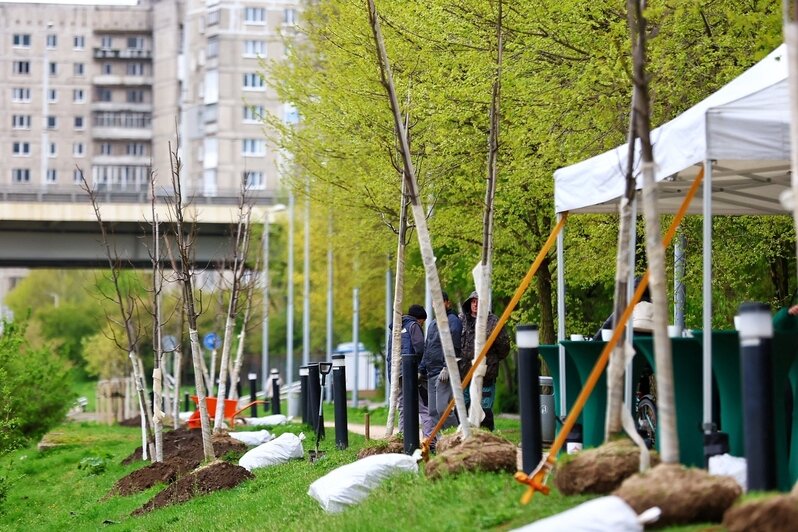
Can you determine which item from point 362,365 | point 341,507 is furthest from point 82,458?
point 362,365

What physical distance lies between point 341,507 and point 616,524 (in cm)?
447

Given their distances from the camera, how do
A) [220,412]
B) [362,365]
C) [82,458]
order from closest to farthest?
[220,412] < [82,458] < [362,365]

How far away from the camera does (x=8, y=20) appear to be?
385 ft

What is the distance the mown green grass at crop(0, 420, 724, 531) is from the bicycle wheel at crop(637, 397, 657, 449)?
2.95 m

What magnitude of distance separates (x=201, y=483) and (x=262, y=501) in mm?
2476

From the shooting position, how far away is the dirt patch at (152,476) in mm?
18938

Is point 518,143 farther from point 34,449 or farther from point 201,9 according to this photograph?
point 201,9

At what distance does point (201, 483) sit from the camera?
16562mm

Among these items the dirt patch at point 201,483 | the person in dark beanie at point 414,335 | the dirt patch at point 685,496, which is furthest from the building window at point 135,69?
the dirt patch at point 685,496

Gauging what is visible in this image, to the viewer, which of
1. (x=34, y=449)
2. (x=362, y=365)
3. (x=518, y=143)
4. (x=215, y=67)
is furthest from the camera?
(x=215, y=67)

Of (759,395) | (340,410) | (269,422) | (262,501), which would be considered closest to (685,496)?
(759,395)

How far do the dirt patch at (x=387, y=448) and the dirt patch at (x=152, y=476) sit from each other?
4.67 meters

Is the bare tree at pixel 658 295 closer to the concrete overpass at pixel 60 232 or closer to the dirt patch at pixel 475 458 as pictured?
the dirt patch at pixel 475 458

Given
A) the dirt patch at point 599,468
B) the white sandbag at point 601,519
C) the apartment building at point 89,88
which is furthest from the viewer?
the apartment building at point 89,88
